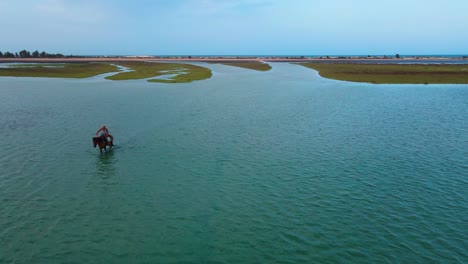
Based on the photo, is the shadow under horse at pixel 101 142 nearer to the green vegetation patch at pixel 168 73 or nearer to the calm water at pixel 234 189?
the calm water at pixel 234 189

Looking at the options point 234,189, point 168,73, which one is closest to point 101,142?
point 234,189

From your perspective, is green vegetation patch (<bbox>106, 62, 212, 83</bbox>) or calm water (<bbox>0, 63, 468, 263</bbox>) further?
green vegetation patch (<bbox>106, 62, 212, 83</bbox>)

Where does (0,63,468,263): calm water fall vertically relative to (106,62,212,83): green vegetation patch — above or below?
below

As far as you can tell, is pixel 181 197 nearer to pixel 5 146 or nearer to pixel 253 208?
pixel 253 208

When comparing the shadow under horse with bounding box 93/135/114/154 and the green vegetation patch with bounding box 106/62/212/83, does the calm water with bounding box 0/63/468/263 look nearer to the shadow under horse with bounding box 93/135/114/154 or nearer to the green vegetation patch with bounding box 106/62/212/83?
the shadow under horse with bounding box 93/135/114/154

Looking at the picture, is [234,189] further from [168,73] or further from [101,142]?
[168,73]

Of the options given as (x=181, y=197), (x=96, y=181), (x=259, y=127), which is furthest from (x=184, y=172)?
(x=259, y=127)

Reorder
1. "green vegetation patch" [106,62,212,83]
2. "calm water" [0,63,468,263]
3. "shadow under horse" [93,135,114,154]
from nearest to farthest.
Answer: "calm water" [0,63,468,263] → "shadow under horse" [93,135,114,154] → "green vegetation patch" [106,62,212,83]

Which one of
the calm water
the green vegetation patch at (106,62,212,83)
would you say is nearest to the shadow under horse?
the calm water
